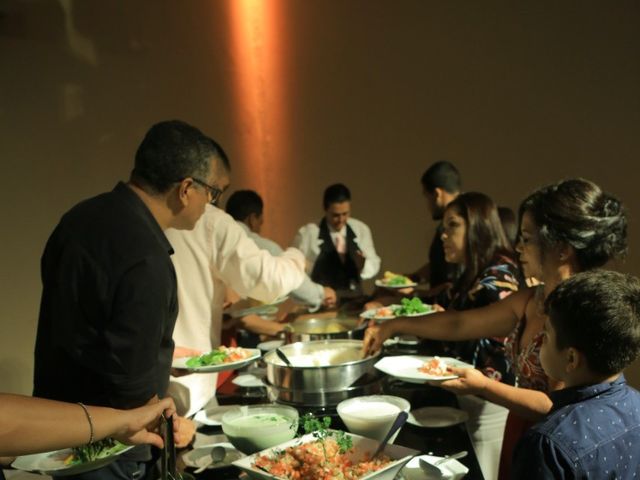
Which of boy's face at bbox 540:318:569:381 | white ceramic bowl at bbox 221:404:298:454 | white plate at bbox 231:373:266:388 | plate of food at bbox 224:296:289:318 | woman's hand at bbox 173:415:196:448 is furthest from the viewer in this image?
plate of food at bbox 224:296:289:318

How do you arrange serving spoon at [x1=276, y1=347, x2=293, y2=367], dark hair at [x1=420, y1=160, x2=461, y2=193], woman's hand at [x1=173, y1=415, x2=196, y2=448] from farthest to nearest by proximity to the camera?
dark hair at [x1=420, y1=160, x2=461, y2=193], serving spoon at [x1=276, y1=347, x2=293, y2=367], woman's hand at [x1=173, y1=415, x2=196, y2=448]

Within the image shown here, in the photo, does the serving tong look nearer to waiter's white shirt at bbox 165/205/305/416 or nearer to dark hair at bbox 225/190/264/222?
waiter's white shirt at bbox 165/205/305/416

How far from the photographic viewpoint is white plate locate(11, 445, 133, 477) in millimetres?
1115

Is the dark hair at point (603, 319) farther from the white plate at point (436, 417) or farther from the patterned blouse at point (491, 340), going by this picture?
the patterned blouse at point (491, 340)

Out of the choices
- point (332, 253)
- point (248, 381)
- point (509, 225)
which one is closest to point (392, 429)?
point (248, 381)

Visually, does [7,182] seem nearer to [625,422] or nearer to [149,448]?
[149,448]

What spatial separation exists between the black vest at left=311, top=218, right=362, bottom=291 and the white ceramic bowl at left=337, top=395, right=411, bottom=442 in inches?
119

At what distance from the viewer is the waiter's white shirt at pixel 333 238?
452cm

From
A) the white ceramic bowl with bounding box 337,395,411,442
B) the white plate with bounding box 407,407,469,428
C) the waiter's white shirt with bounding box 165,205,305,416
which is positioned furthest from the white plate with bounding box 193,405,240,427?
the white plate with bounding box 407,407,469,428

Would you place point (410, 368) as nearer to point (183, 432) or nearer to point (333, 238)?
point (183, 432)

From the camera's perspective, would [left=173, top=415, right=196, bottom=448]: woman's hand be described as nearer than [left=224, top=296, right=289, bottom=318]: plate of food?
Yes

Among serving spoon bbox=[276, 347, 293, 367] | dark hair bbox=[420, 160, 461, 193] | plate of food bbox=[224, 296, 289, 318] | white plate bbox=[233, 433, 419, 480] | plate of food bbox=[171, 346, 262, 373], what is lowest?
white plate bbox=[233, 433, 419, 480]

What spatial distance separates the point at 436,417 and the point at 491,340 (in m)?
0.67

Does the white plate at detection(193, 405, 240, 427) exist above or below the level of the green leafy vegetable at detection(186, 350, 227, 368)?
below
